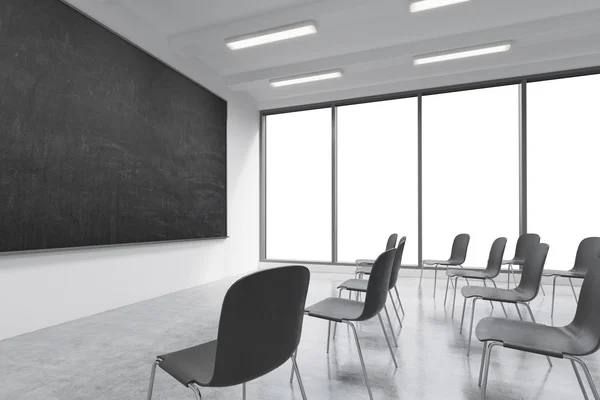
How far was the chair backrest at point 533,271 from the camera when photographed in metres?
2.47

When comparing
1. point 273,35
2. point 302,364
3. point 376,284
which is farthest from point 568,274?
point 273,35

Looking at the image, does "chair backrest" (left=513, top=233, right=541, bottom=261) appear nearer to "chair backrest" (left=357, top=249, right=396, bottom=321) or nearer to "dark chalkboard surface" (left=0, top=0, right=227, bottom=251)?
"chair backrest" (left=357, top=249, right=396, bottom=321)

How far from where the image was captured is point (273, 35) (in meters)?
4.41

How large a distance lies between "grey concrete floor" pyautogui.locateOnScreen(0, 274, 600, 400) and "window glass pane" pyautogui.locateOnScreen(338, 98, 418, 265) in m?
2.78

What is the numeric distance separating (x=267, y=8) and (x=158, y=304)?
3735 mm

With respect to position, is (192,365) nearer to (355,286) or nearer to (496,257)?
(355,286)

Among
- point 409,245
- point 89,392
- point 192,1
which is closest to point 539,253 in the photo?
point 89,392

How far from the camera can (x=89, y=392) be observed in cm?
204

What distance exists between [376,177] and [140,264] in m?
4.22

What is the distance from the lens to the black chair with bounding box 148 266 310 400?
45.4 inches

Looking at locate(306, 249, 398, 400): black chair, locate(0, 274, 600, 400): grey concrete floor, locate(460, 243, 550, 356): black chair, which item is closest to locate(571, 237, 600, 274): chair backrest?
locate(0, 274, 600, 400): grey concrete floor

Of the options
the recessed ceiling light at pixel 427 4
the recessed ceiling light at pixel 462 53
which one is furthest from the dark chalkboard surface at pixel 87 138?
the recessed ceiling light at pixel 462 53

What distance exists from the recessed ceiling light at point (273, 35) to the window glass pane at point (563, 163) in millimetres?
3848

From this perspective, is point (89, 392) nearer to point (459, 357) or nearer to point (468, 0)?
point (459, 357)
